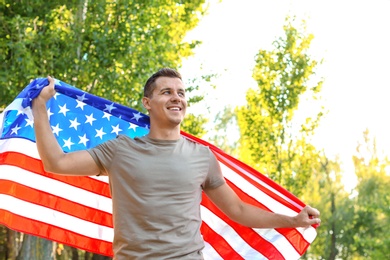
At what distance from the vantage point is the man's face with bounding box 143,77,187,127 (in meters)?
5.42

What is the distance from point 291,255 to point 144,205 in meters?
2.12

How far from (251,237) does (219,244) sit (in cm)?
28

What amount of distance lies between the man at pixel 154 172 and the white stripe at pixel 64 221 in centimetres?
161

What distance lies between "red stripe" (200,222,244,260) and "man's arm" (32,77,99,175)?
193cm

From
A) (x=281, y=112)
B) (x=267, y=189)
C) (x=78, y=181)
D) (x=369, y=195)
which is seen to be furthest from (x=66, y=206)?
(x=369, y=195)

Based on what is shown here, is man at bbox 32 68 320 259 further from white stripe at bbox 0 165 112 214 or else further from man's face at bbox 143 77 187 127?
white stripe at bbox 0 165 112 214

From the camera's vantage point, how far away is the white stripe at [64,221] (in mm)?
6867

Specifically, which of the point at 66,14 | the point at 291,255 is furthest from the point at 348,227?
the point at 291,255

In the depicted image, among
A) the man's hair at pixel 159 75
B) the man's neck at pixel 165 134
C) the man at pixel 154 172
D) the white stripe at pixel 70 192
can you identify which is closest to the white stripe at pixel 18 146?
the white stripe at pixel 70 192

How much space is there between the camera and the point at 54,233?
6918 mm

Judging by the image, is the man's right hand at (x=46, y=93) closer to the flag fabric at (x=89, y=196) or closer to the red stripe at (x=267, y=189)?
the flag fabric at (x=89, y=196)

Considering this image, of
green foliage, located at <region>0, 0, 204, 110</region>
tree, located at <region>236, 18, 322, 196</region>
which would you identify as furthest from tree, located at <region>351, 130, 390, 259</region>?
green foliage, located at <region>0, 0, 204, 110</region>

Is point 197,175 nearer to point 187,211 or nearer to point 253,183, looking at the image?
point 187,211

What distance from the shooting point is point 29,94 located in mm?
5801
